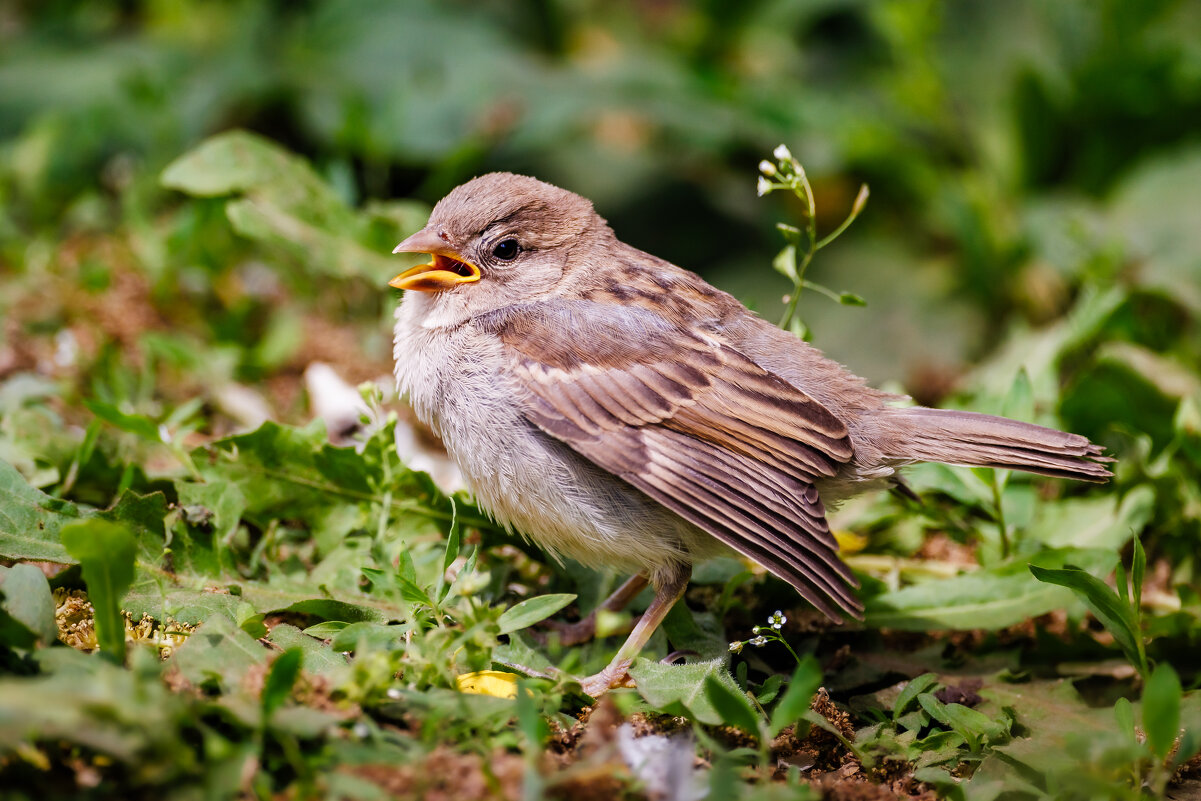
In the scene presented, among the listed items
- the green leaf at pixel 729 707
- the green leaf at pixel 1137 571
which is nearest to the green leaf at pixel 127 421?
the green leaf at pixel 729 707

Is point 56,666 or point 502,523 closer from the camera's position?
point 56,666

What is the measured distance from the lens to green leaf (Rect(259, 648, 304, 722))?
6.65 feet

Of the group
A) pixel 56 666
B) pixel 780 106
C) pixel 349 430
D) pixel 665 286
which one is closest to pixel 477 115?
pixel 780 106

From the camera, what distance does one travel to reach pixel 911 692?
282cm

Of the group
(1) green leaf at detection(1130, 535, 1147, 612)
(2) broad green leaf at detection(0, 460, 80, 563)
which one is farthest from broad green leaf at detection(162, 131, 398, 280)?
(1) green leaf at detection(1130, 535, 1147, 612)

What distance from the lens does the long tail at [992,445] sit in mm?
2934

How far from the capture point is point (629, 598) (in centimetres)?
340

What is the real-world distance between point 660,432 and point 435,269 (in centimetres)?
103

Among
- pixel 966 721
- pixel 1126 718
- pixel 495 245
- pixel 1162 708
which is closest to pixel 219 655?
pixel 495 245

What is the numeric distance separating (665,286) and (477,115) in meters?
2.74

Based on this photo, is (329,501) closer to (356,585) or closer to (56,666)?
(356,585)

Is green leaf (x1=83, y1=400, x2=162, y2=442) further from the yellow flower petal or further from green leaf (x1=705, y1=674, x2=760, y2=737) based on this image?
green leaf (x1=705, y1=674, x2=760, y2=737)

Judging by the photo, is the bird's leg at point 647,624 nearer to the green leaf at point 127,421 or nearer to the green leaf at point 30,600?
the green leaf at point 30,600

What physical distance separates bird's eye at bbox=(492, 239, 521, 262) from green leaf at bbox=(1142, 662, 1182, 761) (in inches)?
88.1
